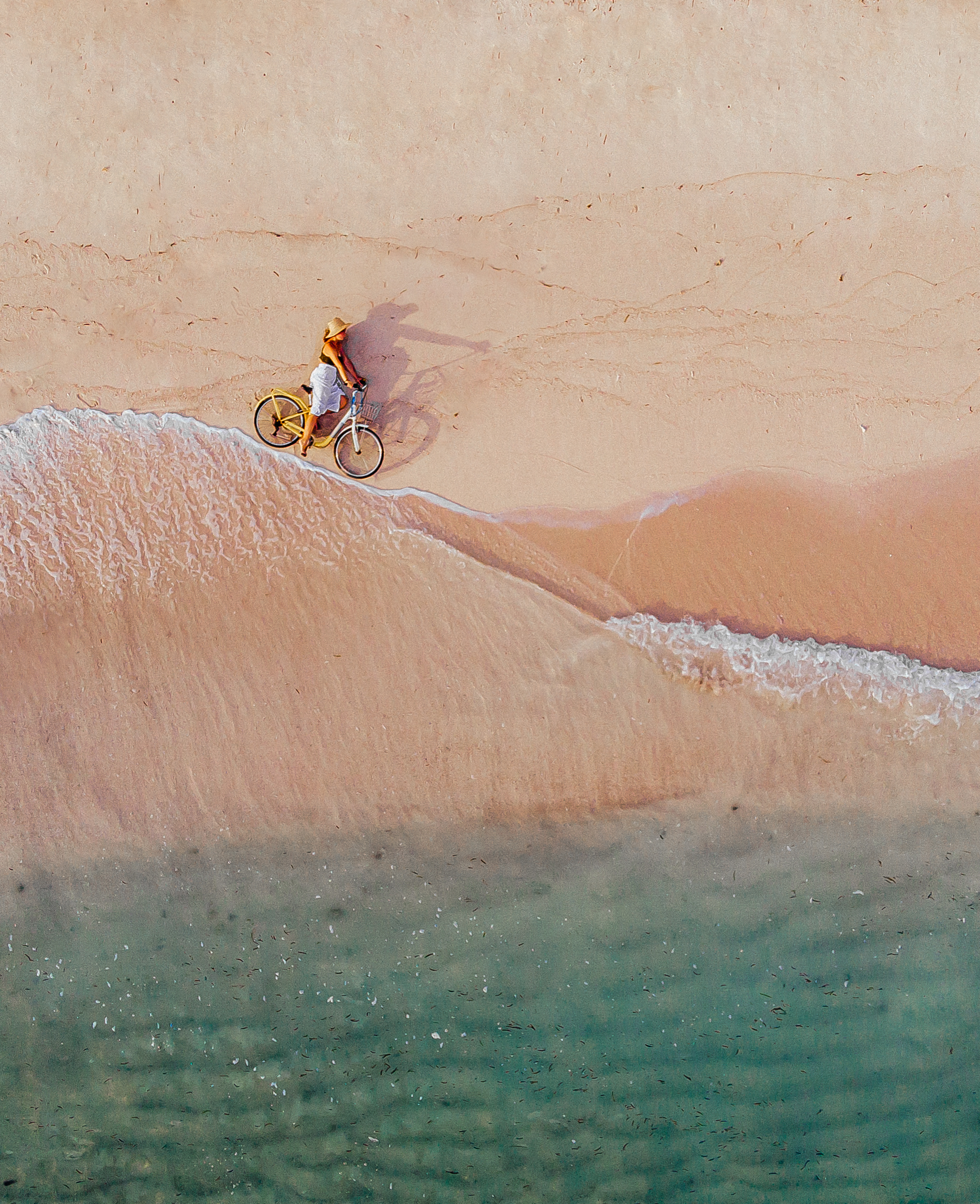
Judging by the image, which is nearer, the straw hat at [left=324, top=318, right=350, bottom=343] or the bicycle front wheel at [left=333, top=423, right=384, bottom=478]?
the straw hat at [left=324, top=318, right=350, bottom=343]

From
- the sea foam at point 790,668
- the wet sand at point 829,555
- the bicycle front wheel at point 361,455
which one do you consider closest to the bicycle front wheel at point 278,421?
the bicycle front wheel at point 361,455

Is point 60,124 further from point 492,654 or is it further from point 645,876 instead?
point 645,876

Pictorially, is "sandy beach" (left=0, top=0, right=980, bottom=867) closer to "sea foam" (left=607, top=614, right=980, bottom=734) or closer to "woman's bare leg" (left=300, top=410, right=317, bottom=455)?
"sea foam" (left=607, top=614, right=980, bottom=734)

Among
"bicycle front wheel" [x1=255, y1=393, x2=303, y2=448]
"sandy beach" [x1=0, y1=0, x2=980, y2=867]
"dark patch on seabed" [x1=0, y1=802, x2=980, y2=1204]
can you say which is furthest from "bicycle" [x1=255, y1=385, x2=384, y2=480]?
"dark patch on seabed" [x1=0, y1=802, x2=980, y2=1204]

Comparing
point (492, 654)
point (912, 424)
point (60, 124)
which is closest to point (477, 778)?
point (492, 654)

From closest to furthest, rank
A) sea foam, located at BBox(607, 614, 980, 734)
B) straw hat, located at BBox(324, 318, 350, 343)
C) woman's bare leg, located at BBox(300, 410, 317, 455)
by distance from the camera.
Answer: straw hat, located at BBox(324, 318, 350, 343)
woman's bare leg, located at BBox(300, 410, 317, 455)
sea foam, located at BBox(607, 614, 980, 734)

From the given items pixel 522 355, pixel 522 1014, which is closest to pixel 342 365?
pixel 522 355
